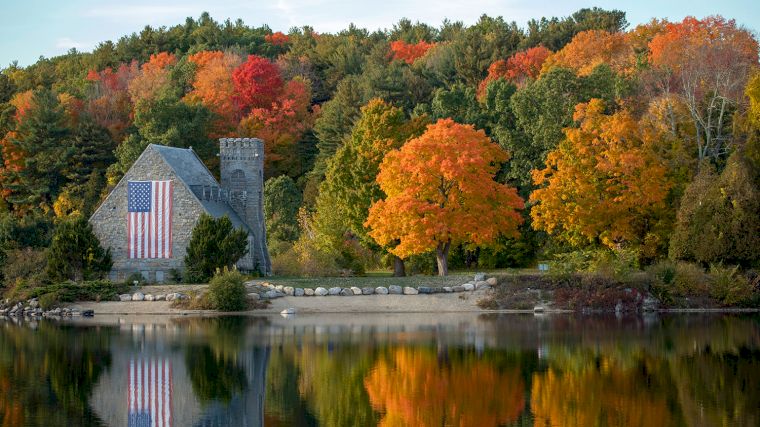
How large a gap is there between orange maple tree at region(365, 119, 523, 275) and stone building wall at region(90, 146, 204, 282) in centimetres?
784

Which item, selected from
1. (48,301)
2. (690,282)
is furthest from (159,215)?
(690,282)

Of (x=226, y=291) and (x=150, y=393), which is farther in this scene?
(x=226, y=291)

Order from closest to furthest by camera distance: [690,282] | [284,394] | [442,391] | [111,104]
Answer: [284,394]
[442,391]
[690,282]
[111,104]

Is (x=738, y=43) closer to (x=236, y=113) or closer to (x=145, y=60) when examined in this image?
(x=236, y=113)

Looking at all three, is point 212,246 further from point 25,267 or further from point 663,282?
point 663,282

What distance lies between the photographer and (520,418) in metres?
23.0

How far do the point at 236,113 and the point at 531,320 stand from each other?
3831 cm

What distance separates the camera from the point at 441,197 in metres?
51.4

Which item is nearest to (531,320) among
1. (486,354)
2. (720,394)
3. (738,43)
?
(486,354)

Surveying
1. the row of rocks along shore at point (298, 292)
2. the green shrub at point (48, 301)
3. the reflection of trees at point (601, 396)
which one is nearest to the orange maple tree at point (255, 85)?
the row of rocks along shore at point (298, 292)

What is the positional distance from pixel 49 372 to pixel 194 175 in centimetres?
2528

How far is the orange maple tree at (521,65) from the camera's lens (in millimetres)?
77562

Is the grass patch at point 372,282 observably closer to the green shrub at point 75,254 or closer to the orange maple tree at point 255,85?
the green shrub at point 75,254

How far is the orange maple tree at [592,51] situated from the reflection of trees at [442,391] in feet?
141
